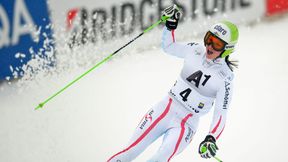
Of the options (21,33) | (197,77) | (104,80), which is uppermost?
(197,77)

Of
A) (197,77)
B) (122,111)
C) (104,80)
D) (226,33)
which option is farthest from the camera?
(104,80)

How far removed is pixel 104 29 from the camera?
1072 centimetres

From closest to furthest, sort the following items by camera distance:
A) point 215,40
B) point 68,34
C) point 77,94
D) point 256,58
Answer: point 215,40, point 77,94, point 68,34, point 256,58

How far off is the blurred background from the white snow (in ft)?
0.05

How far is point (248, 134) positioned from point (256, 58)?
114 inches

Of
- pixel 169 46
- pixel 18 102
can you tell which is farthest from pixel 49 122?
pixel 169 46

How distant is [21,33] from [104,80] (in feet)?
4.97

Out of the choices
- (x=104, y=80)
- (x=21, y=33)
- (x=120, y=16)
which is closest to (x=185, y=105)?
(x=104, y=80)

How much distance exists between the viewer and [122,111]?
9.19 m

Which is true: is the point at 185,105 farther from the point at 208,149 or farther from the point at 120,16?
the point at 120,16

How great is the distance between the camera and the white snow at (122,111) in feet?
26.3

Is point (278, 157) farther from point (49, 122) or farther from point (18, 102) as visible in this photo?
point (18, 102)

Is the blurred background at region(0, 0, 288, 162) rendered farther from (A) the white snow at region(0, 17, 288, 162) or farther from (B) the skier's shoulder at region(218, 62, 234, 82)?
(B) the skier's shoulder at region(218, 62, 234, 82)

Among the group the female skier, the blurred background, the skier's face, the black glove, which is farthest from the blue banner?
the black glove
